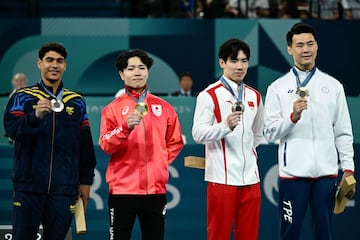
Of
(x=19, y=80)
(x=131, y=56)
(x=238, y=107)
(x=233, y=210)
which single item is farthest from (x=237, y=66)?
(x=19, y=80)

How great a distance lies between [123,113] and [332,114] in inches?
63.8

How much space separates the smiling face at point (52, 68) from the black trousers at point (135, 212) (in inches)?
38.5

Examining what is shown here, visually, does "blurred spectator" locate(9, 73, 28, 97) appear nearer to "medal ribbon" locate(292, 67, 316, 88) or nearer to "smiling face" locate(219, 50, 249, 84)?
"smiling face" locate(219, 50, 249, 84)

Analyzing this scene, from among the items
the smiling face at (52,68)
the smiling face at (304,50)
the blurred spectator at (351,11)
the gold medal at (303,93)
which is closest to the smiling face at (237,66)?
the smiling face at (304,50)

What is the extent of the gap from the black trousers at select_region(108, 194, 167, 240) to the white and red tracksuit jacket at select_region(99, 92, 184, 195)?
0.05 m

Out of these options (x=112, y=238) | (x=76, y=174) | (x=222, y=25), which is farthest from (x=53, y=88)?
(x=222, y=25)

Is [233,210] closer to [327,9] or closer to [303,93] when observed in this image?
[303,93]

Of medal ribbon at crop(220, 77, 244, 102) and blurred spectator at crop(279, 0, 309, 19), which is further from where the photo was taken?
blurred spectator at crop(279, 0, 309, 19)

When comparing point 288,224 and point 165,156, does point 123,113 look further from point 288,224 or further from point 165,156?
point 288,224

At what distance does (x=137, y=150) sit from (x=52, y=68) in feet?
2.92

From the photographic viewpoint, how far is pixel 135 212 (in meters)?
6.29

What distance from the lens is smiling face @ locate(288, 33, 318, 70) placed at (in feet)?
21.5

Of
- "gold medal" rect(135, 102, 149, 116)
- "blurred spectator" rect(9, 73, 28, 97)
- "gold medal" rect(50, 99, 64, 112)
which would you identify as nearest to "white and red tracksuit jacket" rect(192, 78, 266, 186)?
"gold medal" rect(135, 102, 149, 116)

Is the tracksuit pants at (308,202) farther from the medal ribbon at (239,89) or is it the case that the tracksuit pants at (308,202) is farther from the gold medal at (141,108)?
the gold medal at (141,108)
